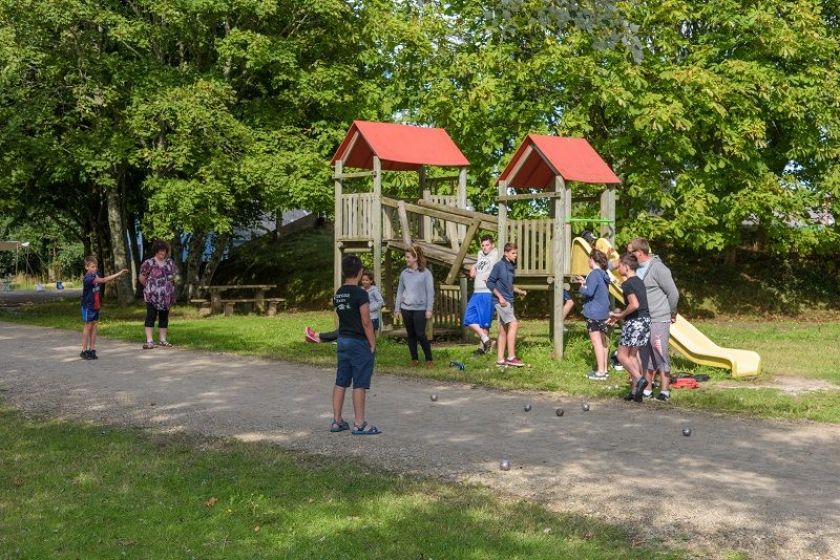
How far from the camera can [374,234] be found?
20453 millimetres

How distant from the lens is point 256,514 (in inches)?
262

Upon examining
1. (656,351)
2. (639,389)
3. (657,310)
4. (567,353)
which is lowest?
(639,389)

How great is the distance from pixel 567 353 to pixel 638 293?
4718 mm

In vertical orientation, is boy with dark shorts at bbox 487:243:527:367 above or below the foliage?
below

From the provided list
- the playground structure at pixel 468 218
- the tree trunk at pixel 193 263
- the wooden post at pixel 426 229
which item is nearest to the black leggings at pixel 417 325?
the playground structure at pixel 468 218

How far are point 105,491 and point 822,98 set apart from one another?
2315cm

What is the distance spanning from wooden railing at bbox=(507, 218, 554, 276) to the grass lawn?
136 cm

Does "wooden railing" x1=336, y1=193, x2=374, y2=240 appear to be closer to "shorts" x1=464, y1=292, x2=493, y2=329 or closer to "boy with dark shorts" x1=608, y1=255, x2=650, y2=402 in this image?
"shorts" x1=464, y1=292, x2=493, y2=329

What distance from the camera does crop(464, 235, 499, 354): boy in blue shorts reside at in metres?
16.3

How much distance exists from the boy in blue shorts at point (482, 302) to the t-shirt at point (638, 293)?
14.6 feet

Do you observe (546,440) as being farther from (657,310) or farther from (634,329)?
(657,310)

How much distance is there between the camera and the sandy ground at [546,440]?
6.61m

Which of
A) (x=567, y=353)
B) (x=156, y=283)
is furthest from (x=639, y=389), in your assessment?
(x=156, y=283)

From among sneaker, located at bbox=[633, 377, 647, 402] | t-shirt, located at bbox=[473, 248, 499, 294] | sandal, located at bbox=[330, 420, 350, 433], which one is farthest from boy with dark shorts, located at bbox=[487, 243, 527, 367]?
sandal, located at bbox=[330, 420, 350, 433]
